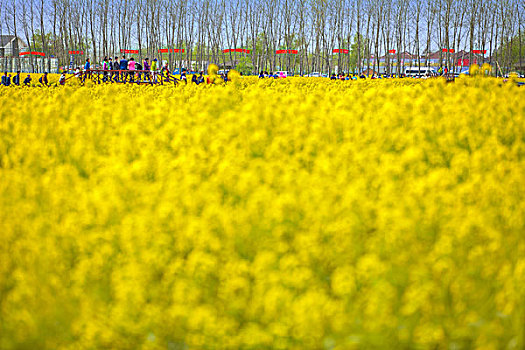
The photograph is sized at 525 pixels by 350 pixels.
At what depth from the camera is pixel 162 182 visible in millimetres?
3080

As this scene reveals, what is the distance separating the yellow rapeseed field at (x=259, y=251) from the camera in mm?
2062

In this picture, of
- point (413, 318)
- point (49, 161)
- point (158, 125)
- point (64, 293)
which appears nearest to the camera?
point (413, 318)

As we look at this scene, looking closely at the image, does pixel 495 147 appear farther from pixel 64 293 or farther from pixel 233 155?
pixel 64 293

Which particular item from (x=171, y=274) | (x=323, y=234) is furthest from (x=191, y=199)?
(x=323, y=234)

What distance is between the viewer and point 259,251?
8.51ft

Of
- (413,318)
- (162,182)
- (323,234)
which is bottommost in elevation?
(413,318)

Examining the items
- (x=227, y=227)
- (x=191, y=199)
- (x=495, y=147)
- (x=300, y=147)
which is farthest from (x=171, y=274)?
(x=495, y=147)

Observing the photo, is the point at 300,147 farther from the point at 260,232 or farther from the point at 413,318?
the point at 413,318

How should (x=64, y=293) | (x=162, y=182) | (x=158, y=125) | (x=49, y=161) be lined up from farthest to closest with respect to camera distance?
(x=158, y=125)
(x=49, y=161)
(x=162, y=182)
(x=64, y=293)

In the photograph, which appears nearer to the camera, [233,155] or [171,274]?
[171,274]

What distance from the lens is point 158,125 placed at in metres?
5.41

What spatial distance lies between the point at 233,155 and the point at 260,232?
97cm

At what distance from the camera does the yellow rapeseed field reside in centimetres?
206

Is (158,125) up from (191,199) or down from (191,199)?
up
